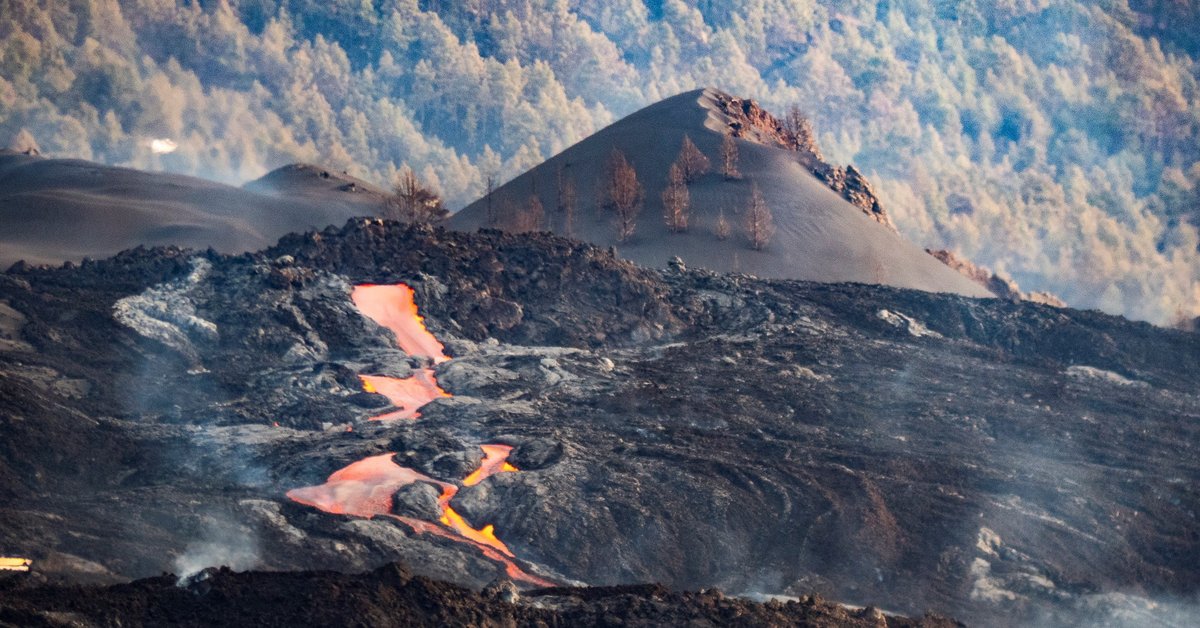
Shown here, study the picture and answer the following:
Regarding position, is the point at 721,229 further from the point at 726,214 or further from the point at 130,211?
the point at 130,211

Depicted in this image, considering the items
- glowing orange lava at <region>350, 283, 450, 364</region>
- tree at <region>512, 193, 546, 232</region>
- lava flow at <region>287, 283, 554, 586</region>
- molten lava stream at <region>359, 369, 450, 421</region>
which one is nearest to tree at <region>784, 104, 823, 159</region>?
tree at <region>512, 193, 546, 232</region>

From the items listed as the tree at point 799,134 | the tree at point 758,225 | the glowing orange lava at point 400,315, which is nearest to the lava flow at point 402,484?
the glowing orange lava at point 400,315

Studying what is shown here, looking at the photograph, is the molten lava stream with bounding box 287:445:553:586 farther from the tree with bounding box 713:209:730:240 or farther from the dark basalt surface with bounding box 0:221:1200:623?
the tree with bounding box 713:209:730:240

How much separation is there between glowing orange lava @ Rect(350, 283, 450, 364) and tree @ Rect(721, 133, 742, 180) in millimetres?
42507

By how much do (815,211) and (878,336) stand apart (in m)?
33.4

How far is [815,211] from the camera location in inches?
3792

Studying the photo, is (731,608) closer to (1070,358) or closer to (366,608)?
(366,608)

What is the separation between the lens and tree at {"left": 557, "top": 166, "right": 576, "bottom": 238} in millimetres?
93062

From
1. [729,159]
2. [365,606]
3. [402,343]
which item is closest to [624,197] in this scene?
[729,159]

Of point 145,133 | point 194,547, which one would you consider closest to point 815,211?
point 194,547

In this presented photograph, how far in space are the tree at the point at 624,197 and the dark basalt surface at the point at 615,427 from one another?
20.7m

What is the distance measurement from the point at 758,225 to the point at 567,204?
462 inches

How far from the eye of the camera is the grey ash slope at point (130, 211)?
86.8 metres

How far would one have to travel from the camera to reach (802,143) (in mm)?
121375
